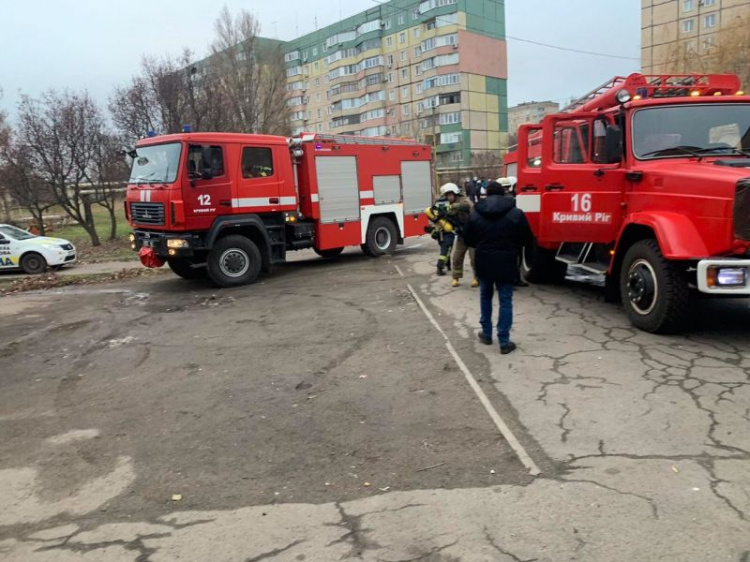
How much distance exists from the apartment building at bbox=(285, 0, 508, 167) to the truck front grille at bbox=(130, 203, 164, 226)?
47.8 metres

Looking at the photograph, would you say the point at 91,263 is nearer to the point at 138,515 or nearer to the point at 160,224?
the point at 160,224

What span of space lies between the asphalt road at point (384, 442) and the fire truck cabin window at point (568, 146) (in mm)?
2077

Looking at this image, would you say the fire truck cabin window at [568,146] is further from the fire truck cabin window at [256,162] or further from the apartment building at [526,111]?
the apartment building at [526,111]

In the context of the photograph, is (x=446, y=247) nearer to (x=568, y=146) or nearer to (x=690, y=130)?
(x=568, y=146)

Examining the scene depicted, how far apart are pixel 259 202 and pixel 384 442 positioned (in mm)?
8109

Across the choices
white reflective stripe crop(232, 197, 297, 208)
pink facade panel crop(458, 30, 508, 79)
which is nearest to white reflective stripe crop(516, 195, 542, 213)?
white reflective stripe crop(232, 197, 297, 208)

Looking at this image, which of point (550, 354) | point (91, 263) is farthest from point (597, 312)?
point (91, 263)

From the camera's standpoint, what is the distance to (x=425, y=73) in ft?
216

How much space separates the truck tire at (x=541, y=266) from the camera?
9289mm

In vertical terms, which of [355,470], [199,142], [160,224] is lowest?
[355,470]

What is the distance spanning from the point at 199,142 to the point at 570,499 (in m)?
9.12

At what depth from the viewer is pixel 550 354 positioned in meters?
5.66

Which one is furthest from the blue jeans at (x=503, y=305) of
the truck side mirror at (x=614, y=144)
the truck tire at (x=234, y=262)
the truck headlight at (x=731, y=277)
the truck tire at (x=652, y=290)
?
the truck tire at (x=234, y=262)

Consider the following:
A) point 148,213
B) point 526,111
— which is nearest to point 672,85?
point 148,213
